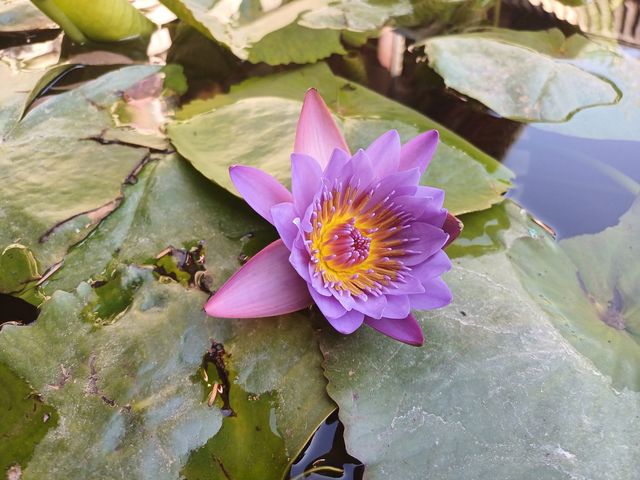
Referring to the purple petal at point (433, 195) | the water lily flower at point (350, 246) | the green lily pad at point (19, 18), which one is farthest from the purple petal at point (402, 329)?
the green lily pad at point (19, 18)

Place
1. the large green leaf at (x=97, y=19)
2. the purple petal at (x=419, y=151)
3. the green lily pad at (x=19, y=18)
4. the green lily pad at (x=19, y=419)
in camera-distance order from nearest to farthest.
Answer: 1. the green lily pad at (x=19, y=419)
2. the purple petal at (x=419, y=151)
3. the large green leaf at (x=97, y=19)
4. the green lily pad at (x=19, y=18)

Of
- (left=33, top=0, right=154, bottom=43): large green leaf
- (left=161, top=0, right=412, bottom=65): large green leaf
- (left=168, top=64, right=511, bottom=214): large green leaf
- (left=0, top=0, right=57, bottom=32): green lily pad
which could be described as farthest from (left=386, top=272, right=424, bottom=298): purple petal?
(left=0, top=0, right=57, bottom=32): green lily pad

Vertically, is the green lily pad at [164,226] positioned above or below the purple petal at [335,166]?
below

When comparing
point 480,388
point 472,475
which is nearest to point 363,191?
point 480,388

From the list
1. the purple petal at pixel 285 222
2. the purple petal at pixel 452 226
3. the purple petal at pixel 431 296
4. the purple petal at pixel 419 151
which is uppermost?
the purple petal at pixel 419 151

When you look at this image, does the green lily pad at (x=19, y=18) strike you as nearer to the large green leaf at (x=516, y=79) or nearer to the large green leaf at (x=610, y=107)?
the large green leaf at (x=516, y=79)

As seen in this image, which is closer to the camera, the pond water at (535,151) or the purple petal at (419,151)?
the purple petal at (419,151)

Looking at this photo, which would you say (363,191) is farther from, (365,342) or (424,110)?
(424,110)
